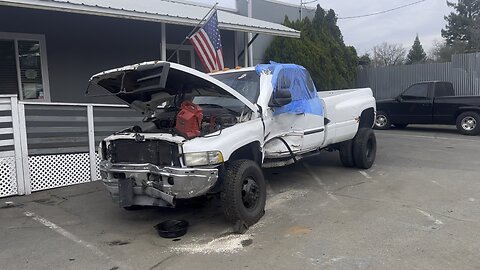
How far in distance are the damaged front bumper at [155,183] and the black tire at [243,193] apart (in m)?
0.24

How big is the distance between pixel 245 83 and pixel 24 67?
6.63 metres

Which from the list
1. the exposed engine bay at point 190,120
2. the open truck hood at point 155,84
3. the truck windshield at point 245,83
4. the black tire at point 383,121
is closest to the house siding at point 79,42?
the truck windshield at point 245,83

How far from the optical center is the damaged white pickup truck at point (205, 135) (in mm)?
4930

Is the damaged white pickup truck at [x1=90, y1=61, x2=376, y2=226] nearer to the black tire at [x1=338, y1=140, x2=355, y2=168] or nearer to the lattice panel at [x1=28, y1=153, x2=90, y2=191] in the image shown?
the black tire at [x1=338, y1=140, x2=355, y2=168]

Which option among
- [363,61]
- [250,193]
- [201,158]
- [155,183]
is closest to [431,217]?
[250,193]

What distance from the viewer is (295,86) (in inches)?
277

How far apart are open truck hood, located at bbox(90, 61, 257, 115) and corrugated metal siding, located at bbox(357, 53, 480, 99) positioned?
48.8ft

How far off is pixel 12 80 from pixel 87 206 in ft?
17.3

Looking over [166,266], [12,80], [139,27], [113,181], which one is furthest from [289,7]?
[166,266]

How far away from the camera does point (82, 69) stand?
11.2 metres

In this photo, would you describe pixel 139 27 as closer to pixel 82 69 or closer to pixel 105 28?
pixel 105 28

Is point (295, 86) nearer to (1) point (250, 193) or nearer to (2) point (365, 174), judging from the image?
(1) point (250, 193)

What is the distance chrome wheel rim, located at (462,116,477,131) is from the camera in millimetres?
13586

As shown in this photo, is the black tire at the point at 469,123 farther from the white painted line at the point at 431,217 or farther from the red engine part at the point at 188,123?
the red engine part at the point at 188,123
